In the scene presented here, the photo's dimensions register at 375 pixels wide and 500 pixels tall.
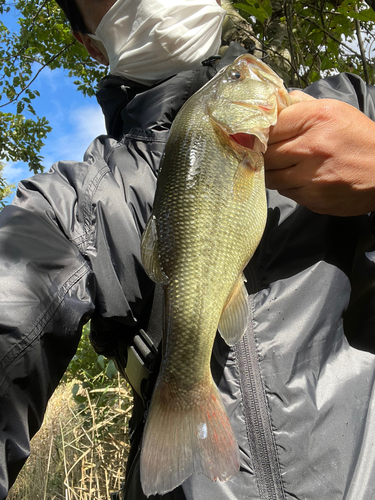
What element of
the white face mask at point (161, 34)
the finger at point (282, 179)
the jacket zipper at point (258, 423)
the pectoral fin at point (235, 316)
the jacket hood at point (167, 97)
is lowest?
the jacket zipper at point (258, 423)

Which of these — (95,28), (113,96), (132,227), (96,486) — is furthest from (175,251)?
(96,486)

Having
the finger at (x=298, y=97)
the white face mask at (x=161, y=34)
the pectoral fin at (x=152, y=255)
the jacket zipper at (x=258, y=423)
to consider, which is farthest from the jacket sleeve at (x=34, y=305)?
the white face mask at (x=161, y=34)

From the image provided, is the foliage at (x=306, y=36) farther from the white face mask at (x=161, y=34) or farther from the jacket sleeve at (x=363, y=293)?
the jacket sleeve at (x=363, y=293)

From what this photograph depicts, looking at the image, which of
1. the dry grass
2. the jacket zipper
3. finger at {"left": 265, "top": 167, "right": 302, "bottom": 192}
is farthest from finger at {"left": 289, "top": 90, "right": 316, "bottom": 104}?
the dry grass

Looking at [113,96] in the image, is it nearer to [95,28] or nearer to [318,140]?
[95,28]

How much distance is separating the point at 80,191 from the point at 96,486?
282 cm

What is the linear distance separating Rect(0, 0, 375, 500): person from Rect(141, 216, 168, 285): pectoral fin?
0.27 metres

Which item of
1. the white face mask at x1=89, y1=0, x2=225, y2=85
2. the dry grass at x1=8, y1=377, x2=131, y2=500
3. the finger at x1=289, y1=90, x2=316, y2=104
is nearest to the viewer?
the finger at x1=289, y1=90, x2=316, y2=104

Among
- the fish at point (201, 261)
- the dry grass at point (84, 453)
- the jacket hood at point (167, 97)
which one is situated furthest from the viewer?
the dry grass at point (84, 453)

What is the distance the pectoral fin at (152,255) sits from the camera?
4.14 feet

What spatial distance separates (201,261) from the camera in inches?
48.4

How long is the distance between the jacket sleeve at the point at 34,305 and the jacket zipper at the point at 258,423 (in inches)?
23.2

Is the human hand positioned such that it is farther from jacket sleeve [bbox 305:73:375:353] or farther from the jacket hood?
the jacket hood

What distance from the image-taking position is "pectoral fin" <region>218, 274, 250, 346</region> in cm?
125
